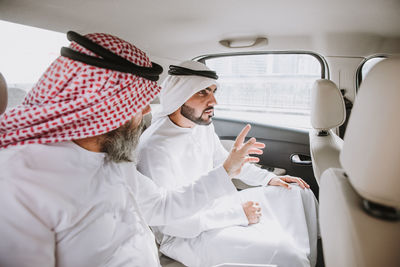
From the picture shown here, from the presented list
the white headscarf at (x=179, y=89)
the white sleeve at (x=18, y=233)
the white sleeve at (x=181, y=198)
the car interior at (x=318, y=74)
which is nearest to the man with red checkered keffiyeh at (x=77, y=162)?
the white sleeve at (x=18, y=233)

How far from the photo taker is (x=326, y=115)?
1.83m

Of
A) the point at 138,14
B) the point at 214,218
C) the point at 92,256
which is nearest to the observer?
the point at 92,256

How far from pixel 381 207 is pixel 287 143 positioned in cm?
206

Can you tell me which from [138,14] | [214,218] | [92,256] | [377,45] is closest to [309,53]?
[377,45]

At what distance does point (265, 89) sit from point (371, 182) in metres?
3.76

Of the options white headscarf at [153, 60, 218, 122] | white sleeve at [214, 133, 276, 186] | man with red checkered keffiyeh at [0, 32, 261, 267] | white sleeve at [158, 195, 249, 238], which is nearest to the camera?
man with red checkered keffiyeh at [0, 32, 261, 267]

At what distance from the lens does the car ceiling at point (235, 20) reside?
1.59 metres

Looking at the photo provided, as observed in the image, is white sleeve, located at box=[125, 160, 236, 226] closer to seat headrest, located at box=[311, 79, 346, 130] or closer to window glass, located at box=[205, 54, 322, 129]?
seat headrest, located at box=[311, 79, 346, 130]

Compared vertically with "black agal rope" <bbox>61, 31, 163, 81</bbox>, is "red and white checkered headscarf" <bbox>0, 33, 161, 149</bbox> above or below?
→ below

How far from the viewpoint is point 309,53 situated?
8.24 ft

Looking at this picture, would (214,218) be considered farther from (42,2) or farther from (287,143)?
(42,2)

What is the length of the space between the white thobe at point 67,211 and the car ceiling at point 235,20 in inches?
45.8

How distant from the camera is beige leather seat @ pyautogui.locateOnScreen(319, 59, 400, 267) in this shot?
Answer: 70 centimetres

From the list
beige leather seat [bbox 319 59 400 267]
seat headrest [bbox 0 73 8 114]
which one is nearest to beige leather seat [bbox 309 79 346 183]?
beige leather seat [bbox 319 59 400 267]
